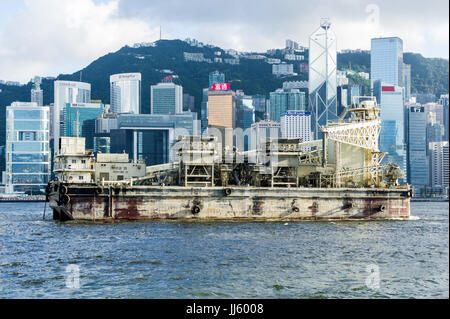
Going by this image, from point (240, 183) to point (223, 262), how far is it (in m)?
31.3

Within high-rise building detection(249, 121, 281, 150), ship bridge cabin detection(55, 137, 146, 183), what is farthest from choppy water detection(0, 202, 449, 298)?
high-rise building detection(249, 121, 281, 150)

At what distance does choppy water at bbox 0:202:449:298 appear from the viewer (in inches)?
1006

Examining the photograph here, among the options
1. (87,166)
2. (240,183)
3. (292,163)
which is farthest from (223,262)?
(240,183)

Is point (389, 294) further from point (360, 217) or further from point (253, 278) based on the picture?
point (360, 217)

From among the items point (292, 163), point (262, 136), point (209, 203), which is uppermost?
point (262, 136)

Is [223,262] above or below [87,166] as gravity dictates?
below

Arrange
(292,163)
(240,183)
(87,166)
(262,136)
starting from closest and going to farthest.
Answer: (87,166) → (292,163) → (240,183) → (262,136)

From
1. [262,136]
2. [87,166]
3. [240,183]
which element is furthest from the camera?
[262,136]

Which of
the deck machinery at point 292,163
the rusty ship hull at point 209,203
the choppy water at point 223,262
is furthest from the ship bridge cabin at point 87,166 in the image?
the choppy water at point 223,262

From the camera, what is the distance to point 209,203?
5659cm

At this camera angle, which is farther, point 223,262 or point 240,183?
point 240,183

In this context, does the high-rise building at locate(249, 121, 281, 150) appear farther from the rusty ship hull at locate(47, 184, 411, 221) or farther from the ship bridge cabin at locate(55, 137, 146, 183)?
the ship bridge cabin at locate(55, 137, 146, 183)

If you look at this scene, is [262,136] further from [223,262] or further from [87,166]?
[223,262]
